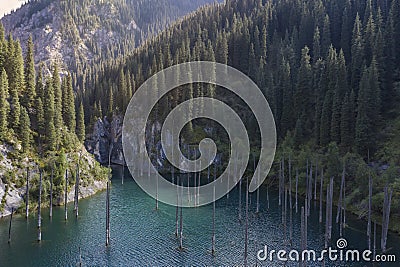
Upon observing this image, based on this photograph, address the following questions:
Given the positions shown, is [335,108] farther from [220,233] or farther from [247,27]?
[247,27]

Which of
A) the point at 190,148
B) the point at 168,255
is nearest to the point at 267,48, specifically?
the point at 190,148

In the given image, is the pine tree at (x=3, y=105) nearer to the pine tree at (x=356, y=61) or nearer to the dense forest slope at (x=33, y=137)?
the dense forest slope at (x=33, y=137)

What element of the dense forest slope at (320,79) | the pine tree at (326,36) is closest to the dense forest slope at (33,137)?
the dense forest slope at (320,79)

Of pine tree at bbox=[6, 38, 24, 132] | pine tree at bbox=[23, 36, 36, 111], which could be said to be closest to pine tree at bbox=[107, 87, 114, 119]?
pine tree at bbox=[23, 36, 36, 111]

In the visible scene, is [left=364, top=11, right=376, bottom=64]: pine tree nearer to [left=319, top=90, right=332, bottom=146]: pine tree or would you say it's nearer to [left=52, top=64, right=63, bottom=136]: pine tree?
[left=319, top=90, right=332, bottom=146]: pine tree

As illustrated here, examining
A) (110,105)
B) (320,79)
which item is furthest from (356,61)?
(110,105)

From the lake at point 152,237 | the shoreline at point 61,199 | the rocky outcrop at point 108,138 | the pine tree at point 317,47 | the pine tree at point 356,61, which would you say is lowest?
the lake at point 152,237
